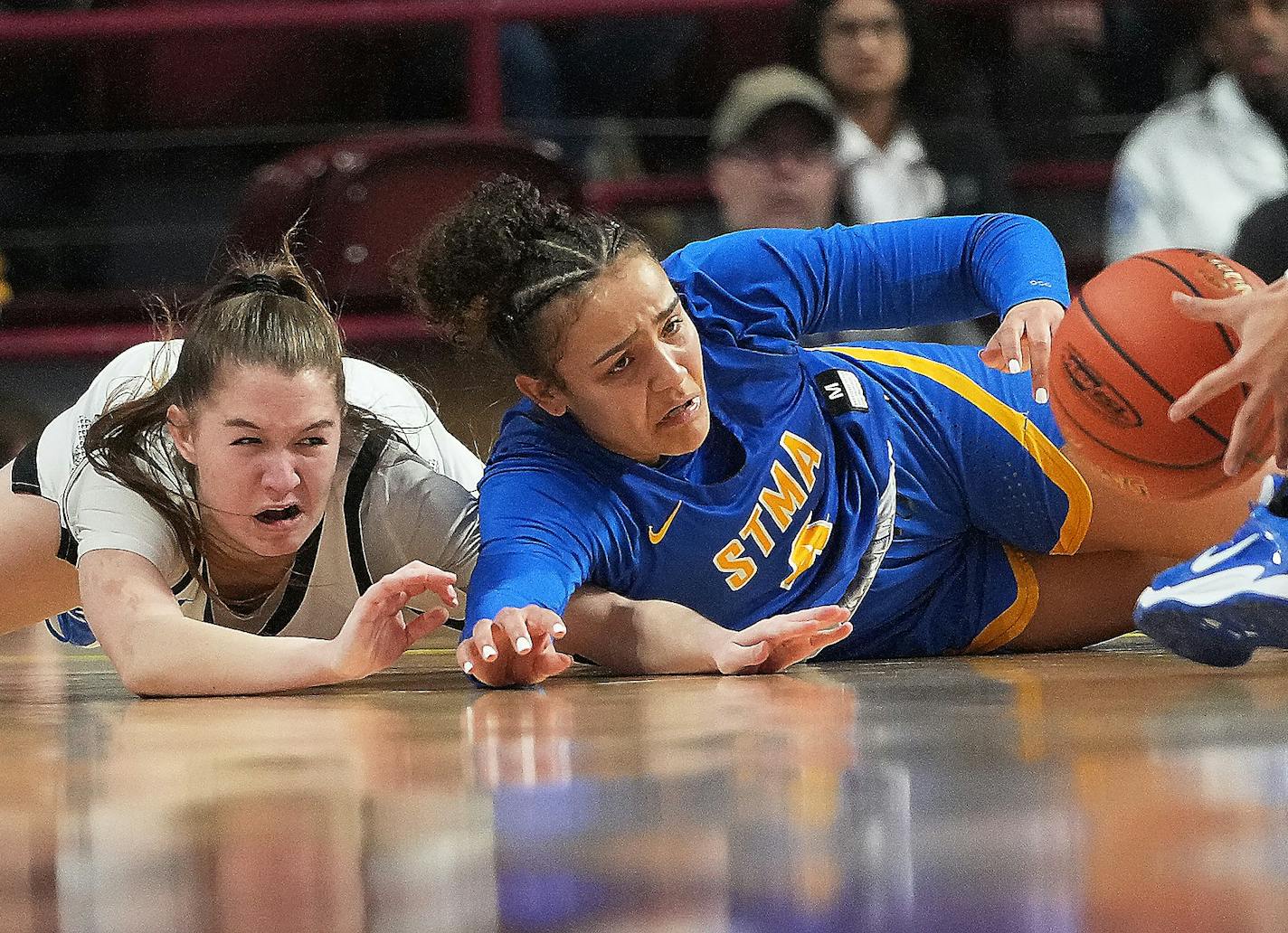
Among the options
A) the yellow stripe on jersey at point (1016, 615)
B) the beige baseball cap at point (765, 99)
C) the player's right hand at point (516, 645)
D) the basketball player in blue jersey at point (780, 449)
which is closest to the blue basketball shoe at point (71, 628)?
the basketball player in blue jersey at point (780, 449)

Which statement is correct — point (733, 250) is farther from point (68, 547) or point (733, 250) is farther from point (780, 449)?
point (68, 547)

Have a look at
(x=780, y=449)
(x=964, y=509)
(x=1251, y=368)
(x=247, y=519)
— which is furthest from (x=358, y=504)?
(x=1251, y=368)

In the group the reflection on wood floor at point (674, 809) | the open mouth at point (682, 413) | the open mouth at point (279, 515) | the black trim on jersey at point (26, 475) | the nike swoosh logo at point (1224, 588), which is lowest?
the reflection on wood floor at point (674, 809)

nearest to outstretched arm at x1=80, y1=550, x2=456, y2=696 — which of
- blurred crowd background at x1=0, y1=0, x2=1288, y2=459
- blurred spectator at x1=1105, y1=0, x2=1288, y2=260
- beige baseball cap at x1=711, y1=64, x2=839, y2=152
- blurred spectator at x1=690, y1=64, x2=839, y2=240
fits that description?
blurred crowd background at x1=0, y1=0, x2=1288, y2=459

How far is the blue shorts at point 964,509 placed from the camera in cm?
215

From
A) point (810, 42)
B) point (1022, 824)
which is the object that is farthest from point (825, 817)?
point (810, 42)

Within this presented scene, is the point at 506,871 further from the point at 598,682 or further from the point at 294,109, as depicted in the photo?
the point at 294,109

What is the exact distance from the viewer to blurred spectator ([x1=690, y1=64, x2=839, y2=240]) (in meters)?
3.76

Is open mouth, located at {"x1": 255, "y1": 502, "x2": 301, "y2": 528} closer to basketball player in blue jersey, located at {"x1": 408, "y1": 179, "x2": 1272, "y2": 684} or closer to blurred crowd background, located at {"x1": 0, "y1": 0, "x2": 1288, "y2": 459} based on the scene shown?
basketball player in blue jersey, located at {"x1": 408, "y1": 179, "x2": 1272, "y2": 684}

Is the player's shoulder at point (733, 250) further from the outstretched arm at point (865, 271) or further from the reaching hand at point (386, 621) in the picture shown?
the reaching hand at point (386, 621)

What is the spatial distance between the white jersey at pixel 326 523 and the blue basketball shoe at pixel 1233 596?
80 cm

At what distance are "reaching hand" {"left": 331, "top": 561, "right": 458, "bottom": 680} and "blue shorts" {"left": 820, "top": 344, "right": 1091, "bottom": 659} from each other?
2.00 ft

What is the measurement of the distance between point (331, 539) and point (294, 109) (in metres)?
2.55

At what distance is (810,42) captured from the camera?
3.90 metres
